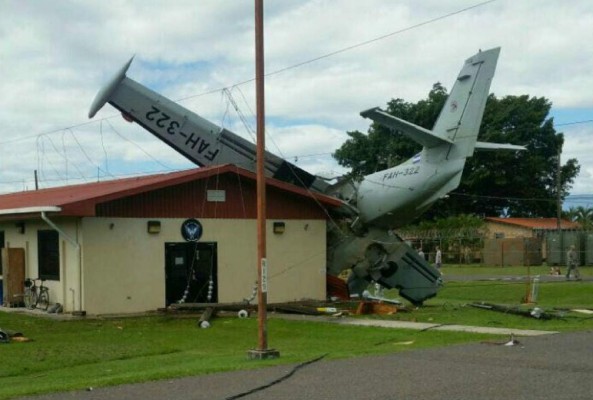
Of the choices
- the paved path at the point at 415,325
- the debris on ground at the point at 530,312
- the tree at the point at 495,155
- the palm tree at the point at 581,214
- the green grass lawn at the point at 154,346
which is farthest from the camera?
the palm tree at the point at 581,214

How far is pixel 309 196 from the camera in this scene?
1035 inches

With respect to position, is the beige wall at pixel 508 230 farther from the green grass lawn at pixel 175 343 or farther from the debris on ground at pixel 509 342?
the debris on ground at pixel 509 342

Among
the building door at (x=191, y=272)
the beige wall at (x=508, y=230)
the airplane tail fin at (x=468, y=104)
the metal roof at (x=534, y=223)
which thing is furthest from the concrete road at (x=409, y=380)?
the beige wall at (x=508, y=230)

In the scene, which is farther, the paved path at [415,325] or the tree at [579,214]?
the tree at [579,214]

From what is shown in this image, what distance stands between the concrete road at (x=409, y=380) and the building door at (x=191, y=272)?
12225mm

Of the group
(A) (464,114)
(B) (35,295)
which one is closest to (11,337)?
(B) (35,295)

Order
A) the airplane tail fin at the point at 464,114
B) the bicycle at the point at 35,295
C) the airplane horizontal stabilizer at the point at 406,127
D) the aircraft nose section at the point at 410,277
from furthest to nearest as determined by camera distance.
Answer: the aircraft nose section at the point at 410,277 < the airplane tail fin at the point at 464,114 < the bicycle at the point at 35,295 < the airplane horizontal stabilizer at the point at 406,127

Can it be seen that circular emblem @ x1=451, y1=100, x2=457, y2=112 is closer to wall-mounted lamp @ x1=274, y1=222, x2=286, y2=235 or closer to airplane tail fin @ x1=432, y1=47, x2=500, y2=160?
airplane tail fin @ x1=432, y1=47, x2=500, y2=160

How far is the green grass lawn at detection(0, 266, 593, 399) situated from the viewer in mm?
12281

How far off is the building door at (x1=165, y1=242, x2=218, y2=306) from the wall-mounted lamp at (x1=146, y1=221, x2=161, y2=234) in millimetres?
570

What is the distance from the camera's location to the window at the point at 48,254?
23312mm

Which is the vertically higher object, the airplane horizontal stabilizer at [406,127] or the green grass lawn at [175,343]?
the airplane horizontal stabilizer at [406,127]

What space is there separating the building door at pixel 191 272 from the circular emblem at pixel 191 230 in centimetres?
18

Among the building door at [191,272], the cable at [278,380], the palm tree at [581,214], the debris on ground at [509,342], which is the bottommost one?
the debris on ground at [509,342]
